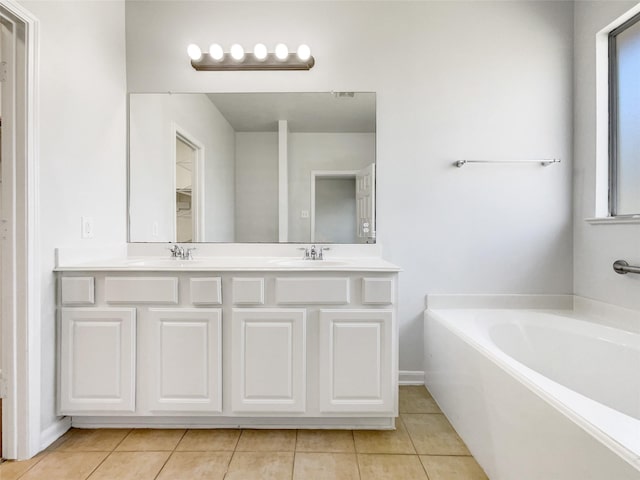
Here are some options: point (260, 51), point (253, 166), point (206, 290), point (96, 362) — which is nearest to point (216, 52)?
point (260, 51)

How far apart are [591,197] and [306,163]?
1.75 metres

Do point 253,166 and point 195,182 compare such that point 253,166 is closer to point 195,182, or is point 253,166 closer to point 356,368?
point 195,182

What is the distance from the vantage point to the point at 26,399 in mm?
1516

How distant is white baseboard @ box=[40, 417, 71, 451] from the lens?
1.59 m

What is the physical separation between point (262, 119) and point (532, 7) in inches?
73.6

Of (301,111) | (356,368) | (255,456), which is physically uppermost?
(301,111)

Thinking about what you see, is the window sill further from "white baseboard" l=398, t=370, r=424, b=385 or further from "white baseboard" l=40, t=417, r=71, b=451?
"white baseboard" l=40, t=417, r=71, b=451

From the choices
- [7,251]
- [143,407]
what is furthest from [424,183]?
[7,251]

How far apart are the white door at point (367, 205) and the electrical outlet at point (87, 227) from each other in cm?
155

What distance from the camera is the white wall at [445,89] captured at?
2223 mm

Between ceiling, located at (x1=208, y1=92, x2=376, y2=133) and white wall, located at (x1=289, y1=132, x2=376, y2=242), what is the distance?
0.06 meters

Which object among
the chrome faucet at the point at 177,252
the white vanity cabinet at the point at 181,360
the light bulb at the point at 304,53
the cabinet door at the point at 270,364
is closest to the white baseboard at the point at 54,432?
the white vanity cabinet at the point at 181,360

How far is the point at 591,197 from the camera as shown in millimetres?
2092

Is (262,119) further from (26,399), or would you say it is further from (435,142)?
(26,399)
